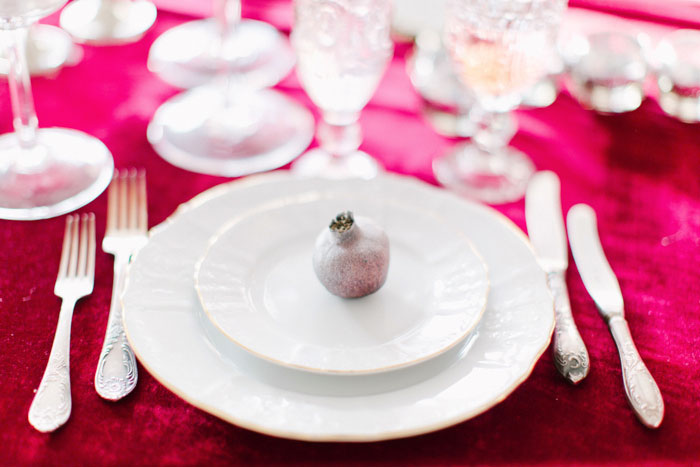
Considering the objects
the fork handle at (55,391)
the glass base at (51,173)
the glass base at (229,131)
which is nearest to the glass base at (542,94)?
the glass base at (229,131)

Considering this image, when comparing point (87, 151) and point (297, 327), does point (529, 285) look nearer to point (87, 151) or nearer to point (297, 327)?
point (297, 327)

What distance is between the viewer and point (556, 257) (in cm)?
61

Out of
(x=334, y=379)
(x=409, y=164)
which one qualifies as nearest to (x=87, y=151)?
(x=409, y=164)

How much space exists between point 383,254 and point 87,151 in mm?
413

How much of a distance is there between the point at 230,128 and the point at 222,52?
0.33 feet

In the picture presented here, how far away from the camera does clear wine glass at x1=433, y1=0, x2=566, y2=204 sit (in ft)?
2.29

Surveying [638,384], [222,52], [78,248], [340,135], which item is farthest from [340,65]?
[638,384]

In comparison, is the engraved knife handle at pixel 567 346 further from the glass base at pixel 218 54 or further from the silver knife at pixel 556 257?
the glass base at pixel 218 54

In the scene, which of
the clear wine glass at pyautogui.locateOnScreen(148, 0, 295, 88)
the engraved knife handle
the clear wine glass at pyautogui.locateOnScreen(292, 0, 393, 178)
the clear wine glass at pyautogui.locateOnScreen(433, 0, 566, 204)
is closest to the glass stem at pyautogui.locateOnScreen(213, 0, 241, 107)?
the clear wine glass at pyautogui.locateOnScreen(148, 0, 295, 88)

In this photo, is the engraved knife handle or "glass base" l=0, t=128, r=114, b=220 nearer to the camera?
the engraved knife handle

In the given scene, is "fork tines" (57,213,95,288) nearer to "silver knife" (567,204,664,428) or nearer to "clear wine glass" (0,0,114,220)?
"clear wine glass" (0,0,114,220)

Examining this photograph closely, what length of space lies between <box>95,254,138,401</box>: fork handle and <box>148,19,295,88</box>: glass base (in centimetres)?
46

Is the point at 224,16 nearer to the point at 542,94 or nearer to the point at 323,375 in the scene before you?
the point at 542,94

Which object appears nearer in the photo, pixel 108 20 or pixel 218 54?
pixel 218 54
